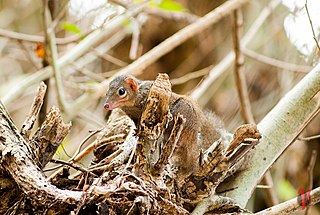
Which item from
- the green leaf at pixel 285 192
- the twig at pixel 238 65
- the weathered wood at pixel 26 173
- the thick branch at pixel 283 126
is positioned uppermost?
the twig at pixel 238 65

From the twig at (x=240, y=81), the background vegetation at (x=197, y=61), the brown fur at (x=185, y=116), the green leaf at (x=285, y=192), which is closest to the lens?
the brown fur at (x=185, y=116)

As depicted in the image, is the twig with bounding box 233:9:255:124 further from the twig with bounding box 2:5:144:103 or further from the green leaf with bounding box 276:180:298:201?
the green leaf with bounding box 276:180:298:201

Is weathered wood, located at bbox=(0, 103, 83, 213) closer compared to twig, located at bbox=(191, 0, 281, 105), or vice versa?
weathered wood, located at bbox=(0, 103, 83, 213)

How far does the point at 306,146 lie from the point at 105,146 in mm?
2271

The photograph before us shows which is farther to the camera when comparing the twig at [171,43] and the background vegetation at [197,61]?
the background vegetation at [197,61]

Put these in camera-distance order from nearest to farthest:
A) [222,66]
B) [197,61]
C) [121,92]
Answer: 1. [121,92]
2. [222,66]
3. [197,61]

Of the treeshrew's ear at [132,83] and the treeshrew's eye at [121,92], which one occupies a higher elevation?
the treeshrew's ear at [132,83]

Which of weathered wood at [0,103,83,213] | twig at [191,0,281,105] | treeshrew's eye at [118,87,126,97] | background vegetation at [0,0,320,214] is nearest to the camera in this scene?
weathered wood at [0,103,83,213]

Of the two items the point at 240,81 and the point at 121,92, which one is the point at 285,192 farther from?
the point at 121,92

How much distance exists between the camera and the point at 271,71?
4.00 meters

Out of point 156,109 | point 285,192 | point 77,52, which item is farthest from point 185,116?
point 285,192

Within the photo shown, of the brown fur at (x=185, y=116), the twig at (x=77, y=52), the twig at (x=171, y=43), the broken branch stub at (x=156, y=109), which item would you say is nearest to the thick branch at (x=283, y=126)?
the brown fur at (x=185, y=116)

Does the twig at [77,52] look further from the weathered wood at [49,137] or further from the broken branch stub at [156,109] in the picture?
the broken branch stub at [156,109]

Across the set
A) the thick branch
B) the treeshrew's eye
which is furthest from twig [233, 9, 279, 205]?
the treeshrew's eye
